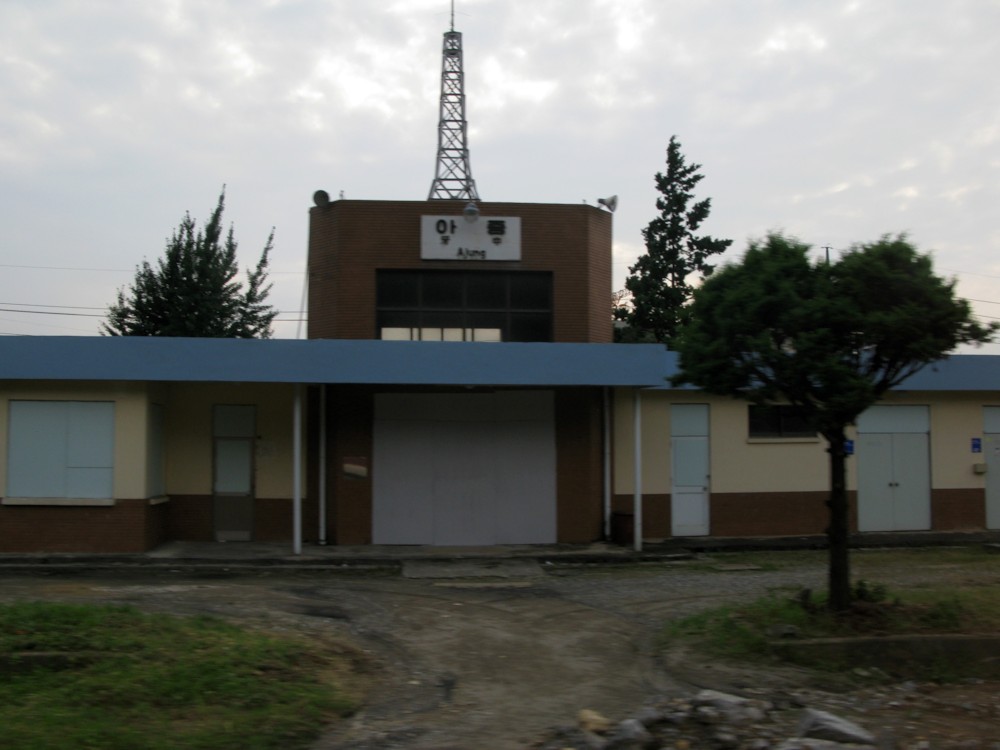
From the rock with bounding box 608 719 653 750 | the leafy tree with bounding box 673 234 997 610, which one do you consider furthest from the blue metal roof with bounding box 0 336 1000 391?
the rock with bounding box 608 719 653 750

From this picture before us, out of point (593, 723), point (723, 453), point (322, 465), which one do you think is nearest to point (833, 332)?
point (593, 723)

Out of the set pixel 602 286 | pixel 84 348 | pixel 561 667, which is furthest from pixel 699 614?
pixel 84 348

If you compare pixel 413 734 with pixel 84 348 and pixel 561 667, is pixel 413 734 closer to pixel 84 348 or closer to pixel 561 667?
pixel 561 667

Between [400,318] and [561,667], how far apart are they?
10561 millimetres

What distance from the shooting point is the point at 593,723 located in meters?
7.03

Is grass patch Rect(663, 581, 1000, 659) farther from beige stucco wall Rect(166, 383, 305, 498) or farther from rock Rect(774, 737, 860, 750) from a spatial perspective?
beige stucco wall Rect(166, 383, 305, 498)

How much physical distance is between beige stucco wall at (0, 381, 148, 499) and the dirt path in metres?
1.97

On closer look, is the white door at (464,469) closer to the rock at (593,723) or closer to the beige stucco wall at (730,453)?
the beige stucco wall at (730,453)

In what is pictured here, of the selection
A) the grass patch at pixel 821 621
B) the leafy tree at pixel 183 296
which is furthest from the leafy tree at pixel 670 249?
the grass patch at pixel 821 621

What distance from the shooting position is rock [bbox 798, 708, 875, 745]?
6427 mm

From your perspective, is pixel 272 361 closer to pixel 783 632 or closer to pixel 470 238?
pixel 470 238

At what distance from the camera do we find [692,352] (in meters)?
10.5

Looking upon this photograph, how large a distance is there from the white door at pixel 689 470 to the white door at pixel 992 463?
263 inches

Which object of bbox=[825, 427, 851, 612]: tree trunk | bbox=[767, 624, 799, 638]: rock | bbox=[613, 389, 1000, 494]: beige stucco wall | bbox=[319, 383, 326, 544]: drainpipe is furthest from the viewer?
bbox=[613, 389, 1000, 494]: beige stucco wall
